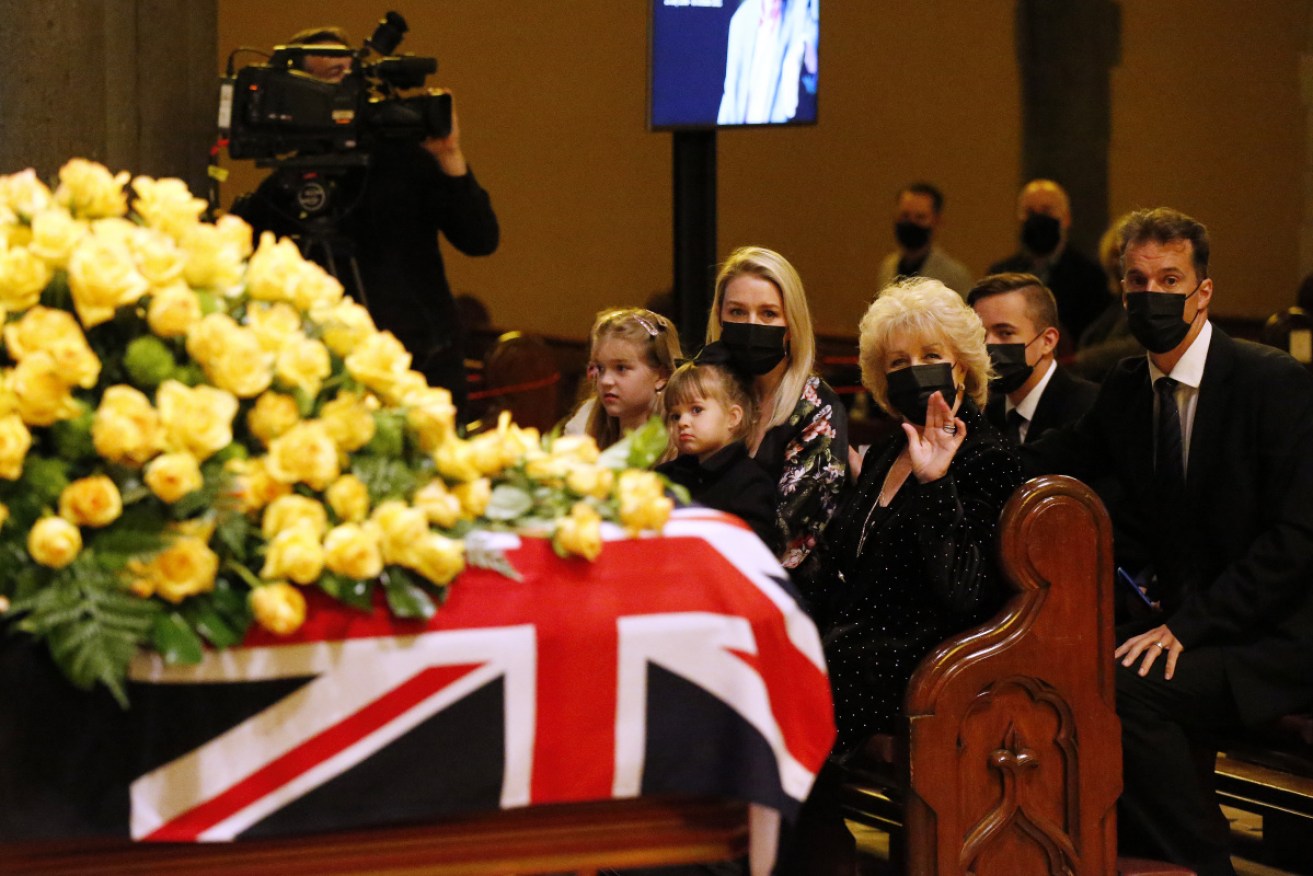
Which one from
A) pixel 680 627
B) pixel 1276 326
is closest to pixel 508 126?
pixel 1276 326

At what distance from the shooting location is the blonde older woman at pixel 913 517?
322 centimetres

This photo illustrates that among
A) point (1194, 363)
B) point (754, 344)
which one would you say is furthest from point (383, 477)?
point (1194, 363)

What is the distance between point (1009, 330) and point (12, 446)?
9.21 ft

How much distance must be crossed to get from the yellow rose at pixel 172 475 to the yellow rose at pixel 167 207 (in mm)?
372

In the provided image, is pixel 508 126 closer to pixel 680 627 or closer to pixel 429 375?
pixel 429 375

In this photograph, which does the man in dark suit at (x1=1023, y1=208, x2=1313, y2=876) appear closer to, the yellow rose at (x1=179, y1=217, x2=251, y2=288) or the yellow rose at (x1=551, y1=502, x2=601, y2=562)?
the yellow rose at (x1=551, y1=502, x2=601, y2=562)

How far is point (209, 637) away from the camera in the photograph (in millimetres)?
2080

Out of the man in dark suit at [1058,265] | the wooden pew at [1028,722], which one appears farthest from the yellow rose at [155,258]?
the man in dark suit at [1058,265]

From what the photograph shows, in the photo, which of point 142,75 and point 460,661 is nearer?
point 460,661

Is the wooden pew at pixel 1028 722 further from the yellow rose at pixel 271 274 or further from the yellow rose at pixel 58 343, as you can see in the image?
the yellow rose at pixel 58 343

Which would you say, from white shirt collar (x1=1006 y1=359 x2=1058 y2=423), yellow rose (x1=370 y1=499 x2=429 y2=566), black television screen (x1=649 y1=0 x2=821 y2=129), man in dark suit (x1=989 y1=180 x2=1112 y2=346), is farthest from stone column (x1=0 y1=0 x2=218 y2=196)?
man in dark suit (x1=989 y1=180 x2=1112 y2=346)

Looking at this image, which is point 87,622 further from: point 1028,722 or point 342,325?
point 1028,722

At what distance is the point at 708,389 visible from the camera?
11.9 feet

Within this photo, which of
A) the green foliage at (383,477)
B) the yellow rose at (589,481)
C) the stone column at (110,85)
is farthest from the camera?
the stone column at (110,85)
